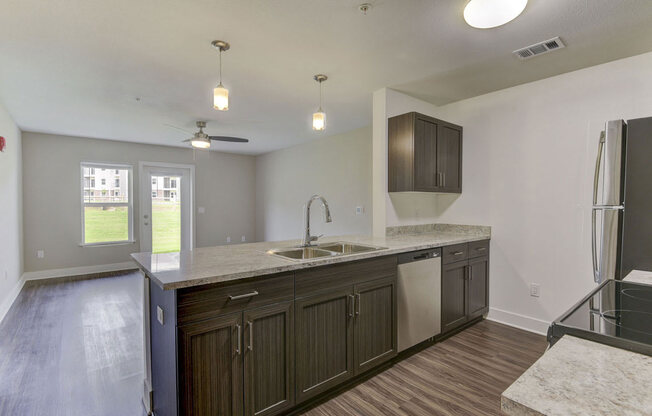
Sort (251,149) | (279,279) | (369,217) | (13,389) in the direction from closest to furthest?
(279,279) < (13,389) < (369,217) < (251,149)

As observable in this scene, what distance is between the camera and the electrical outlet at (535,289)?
3035 mm

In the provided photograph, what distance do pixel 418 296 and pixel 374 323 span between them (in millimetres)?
530

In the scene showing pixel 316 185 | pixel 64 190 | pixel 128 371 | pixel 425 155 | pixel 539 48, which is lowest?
pixel 128 371

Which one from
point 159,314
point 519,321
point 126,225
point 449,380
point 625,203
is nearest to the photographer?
point 159,314

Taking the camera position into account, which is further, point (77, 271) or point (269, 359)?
point (77, 271)

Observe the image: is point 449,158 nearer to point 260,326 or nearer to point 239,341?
point 260,326

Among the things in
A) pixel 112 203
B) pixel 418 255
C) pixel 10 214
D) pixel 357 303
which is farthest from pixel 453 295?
pixel 112 203

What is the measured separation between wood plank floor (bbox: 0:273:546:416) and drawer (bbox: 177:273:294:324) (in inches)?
31.7

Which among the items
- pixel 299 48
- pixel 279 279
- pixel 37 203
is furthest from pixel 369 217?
pixel 37 203

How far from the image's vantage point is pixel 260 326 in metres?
1.68

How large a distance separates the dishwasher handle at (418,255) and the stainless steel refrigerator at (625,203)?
105cm

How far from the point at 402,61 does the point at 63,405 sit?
342 cm

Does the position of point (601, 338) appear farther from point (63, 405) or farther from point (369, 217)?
point (369, 217)

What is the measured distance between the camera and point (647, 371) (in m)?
0.66
